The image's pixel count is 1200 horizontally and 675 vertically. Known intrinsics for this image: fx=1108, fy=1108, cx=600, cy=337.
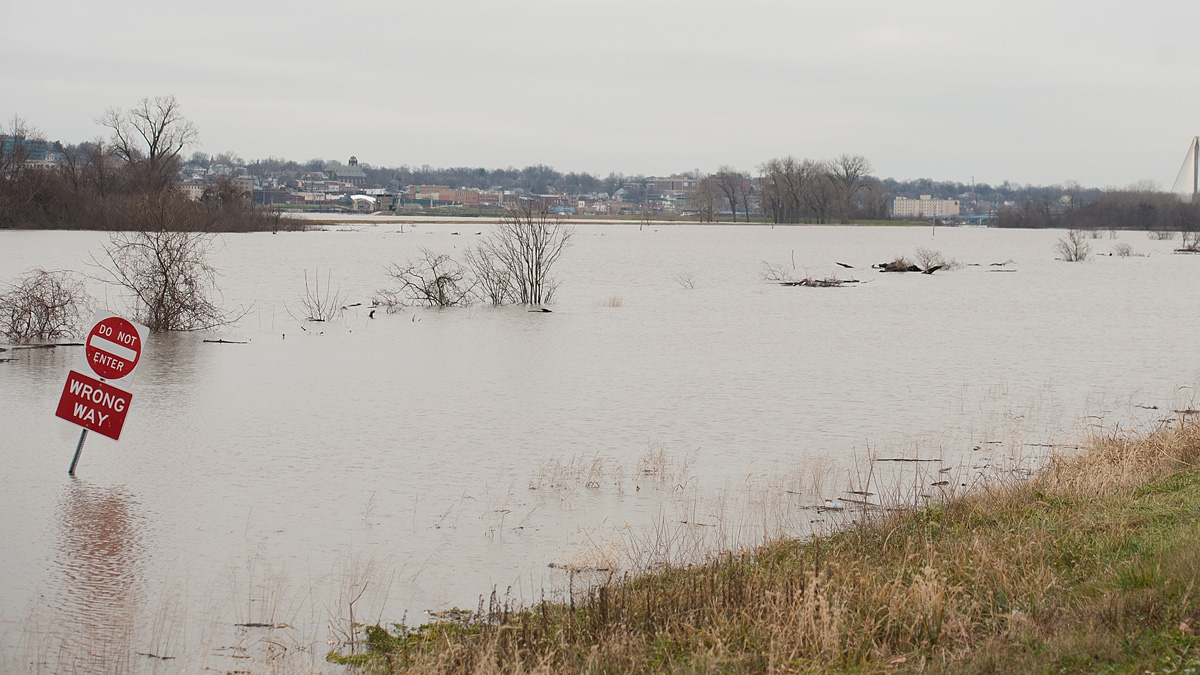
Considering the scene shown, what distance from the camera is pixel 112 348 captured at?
37.8 ft

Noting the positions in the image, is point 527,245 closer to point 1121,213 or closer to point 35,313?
point 35,313

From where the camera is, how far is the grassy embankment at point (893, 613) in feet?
20.0

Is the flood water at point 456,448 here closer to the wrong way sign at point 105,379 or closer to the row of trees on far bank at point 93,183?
the wrong way sign at point 105,379

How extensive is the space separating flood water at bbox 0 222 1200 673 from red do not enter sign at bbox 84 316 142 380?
4.54 ft

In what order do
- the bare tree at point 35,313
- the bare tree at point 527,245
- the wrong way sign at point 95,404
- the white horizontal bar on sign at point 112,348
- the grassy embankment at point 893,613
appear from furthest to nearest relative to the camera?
the bare tree at point 527,245, the bare tree at point 35,313, the wrong way sign at point 95,404, the white horizontal bar on sign at point 112,348, the grassy embankment at point 893,613

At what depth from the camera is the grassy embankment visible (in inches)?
240

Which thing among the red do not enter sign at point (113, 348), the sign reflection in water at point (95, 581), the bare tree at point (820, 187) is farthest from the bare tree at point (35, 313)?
the bare tree at point (820, 187)

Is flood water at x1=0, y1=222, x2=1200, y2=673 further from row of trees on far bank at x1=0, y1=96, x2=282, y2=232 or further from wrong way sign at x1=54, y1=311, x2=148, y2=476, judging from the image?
row of trees on far bank at x1=0, y1=96, x2=282, y2=232

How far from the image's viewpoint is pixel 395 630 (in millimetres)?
8023

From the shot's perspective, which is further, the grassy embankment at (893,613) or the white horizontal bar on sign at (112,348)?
the white horizontal bar on sign at (112,348)

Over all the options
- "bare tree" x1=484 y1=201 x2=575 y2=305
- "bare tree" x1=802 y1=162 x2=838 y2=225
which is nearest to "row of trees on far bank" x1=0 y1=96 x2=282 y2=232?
"bare tree" x1=484 y1=201 x2=575 y2=305

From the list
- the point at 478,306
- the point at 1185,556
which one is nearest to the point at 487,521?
the point at 1185,556

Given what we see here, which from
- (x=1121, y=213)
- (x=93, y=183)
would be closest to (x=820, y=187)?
(x=1121, y=213)

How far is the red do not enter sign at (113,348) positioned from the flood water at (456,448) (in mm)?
1385
